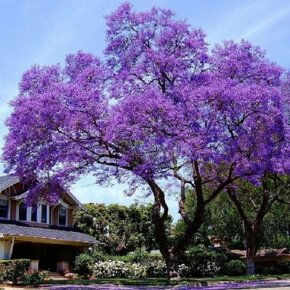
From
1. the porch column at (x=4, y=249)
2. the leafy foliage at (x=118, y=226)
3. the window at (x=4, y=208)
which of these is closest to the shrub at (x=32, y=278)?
the porch column at (x=4, y=249)

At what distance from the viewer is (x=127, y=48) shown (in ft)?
94.6

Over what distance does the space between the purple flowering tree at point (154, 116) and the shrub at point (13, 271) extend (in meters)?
3.67

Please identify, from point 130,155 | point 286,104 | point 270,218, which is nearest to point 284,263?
point 270,218

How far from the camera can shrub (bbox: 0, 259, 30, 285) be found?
29.0m

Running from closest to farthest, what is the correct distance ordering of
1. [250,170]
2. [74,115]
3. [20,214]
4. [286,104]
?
[74,115], [250,170], [286,104], [20,214]

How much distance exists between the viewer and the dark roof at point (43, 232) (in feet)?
116

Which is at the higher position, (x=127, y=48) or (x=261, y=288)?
(x=127, y=48)

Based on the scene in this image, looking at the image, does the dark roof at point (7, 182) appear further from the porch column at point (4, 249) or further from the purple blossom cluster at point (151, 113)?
the purple blossom cluster at point (151, 113)

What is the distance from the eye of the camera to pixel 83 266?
3947 centimetres

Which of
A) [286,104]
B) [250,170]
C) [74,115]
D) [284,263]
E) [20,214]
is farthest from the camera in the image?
[284,263]

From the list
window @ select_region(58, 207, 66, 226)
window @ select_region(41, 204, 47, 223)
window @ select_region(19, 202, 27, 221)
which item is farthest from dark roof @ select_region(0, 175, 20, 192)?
window @ select_region(58, 207, 66, 226)

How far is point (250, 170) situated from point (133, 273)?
16.8 meters

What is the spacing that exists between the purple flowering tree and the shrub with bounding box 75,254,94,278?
1142 cm

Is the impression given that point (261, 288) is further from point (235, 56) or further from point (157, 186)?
point (235, 56)
